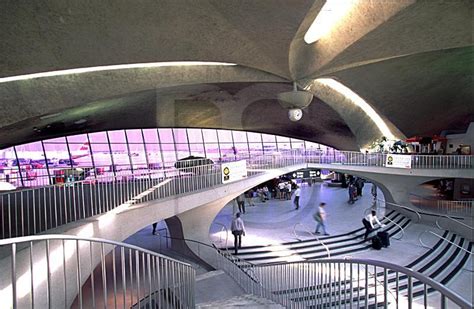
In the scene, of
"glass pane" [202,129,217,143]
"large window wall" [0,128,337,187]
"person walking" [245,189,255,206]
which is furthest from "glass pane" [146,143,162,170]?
"person walking" [245,189,255,206]

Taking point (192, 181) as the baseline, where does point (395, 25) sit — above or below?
above

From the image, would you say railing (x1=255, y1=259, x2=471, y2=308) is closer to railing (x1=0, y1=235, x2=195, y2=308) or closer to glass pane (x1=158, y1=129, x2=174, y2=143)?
railing (x1=0, y1=235, x2=195, y2=308)

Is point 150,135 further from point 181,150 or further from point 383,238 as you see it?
point 383,238

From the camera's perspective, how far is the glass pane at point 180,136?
27547mm

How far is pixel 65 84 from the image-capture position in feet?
36.4

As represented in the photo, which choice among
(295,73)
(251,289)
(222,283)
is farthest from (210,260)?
(295,73)

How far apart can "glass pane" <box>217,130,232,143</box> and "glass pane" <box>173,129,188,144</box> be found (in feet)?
11.4

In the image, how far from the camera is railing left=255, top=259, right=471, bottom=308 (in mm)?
2512

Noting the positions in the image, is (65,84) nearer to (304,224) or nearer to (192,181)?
(192,181)

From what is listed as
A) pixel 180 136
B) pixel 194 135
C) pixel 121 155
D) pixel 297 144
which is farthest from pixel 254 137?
pixel 121 155

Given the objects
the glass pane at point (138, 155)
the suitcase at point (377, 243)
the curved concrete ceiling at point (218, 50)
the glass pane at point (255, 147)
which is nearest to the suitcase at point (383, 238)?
the suitcase at point (377, 243)

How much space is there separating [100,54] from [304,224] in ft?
43.4

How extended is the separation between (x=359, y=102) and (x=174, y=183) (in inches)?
602

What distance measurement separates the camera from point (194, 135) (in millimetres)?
28344
